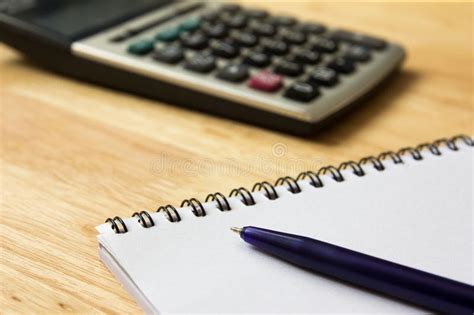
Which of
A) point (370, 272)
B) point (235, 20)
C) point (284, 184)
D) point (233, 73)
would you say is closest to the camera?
point (370, 272)

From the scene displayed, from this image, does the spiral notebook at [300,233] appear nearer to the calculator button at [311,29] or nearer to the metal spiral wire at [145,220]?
the metal spiral wire at [145,220]

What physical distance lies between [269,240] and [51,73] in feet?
1.19

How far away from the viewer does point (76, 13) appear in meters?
0.66

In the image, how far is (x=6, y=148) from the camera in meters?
0.51

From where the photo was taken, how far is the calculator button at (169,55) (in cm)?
58

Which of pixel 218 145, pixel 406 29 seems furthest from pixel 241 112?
pixel 406 29

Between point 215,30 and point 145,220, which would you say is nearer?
point 145,220

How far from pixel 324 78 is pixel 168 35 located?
0.49 ft

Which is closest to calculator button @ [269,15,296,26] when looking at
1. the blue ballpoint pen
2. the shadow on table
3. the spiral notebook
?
the shadow on table

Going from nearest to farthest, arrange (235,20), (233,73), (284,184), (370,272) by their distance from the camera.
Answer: (370,272) < (284,184) < (233,73) < (235,20)

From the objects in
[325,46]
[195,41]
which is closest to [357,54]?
[325,46]

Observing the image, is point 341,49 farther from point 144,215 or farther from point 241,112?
point 144,215

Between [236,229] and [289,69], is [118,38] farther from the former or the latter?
[236,229]

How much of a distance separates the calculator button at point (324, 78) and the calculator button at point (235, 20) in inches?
4.6
